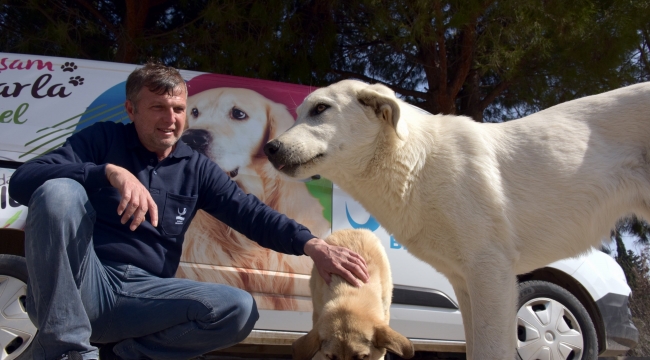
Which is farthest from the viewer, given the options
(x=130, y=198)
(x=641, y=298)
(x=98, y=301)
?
(x=641, y=298)

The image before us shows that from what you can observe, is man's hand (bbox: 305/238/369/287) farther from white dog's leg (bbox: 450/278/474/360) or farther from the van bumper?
the van bumper

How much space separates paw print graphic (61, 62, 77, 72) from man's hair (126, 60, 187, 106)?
4.31 ft

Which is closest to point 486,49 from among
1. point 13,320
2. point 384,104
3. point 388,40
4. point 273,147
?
point 388,40

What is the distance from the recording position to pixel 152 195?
9.19 feet

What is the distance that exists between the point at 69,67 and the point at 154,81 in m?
1.53

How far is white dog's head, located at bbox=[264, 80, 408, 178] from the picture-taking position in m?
2.89

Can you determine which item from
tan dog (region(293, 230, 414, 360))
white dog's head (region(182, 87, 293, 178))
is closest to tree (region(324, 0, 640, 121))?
white dog's head (region(182, 87, 293, 178))

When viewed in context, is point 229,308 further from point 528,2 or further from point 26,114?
point 528,2

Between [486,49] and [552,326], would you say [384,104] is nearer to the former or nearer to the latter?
[552,326]

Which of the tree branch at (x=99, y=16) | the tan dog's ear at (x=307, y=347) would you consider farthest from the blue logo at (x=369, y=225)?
the tree branch at (x=99, y=16)

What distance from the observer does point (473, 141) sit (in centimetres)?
298

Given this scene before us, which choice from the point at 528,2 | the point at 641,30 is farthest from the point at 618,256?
the point at 528,2

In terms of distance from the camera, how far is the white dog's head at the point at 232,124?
3959mm

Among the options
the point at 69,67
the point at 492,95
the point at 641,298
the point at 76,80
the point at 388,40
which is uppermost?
the point at 388,40
